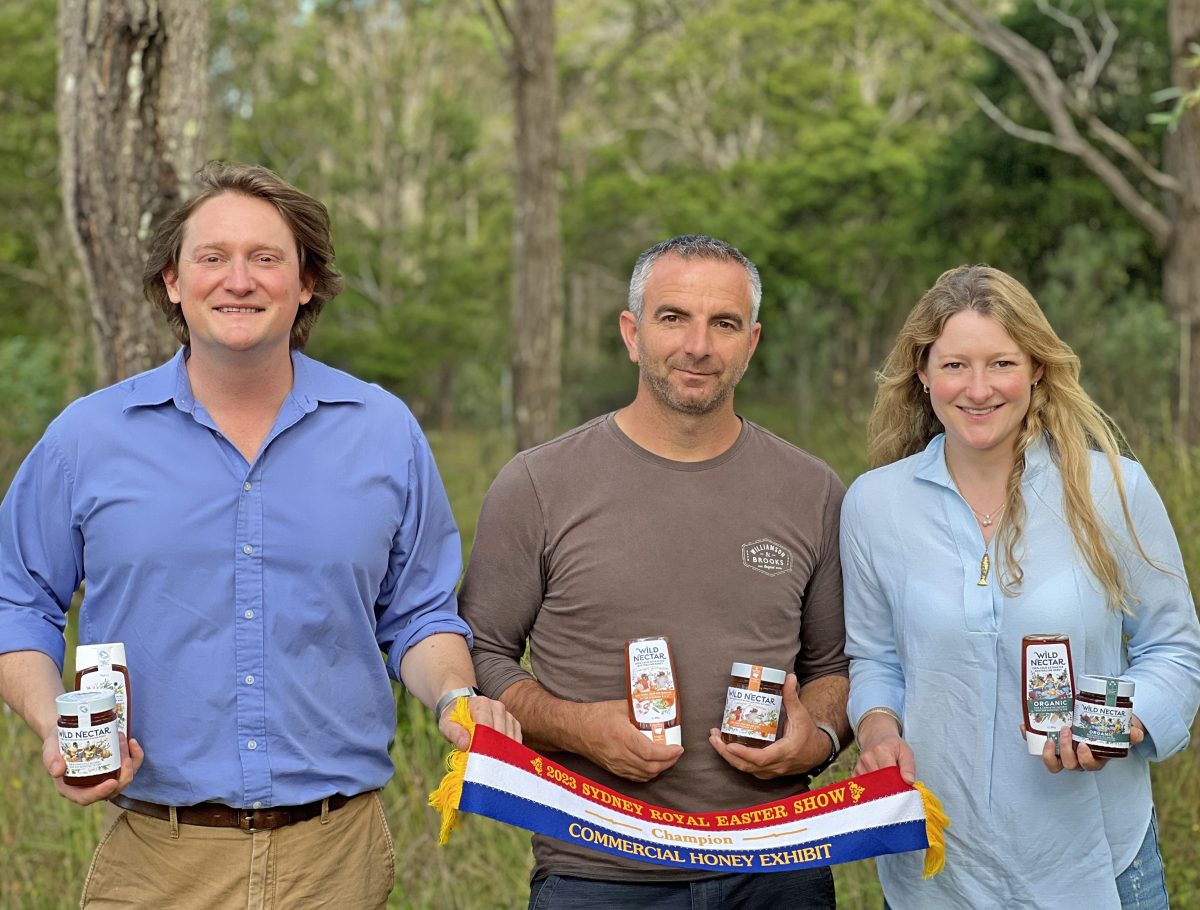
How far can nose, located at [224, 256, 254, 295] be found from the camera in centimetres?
329

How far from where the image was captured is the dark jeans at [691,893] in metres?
3.52

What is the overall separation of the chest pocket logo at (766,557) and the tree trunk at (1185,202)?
10.7 metres

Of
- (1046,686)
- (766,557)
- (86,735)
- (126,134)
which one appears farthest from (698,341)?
(126,134)

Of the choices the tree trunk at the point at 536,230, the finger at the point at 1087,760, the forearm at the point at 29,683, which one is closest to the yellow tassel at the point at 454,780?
the forearm at the point at 29,683

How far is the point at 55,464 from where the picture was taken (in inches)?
130

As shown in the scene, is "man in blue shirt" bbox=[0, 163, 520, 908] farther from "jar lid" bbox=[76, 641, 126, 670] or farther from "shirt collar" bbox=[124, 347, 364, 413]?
"jar lid" bbox=[76, 641, 126, 670]

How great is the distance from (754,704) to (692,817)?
1.08 ft

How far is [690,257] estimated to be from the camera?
12.1 ft

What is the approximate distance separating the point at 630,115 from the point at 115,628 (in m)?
42.1

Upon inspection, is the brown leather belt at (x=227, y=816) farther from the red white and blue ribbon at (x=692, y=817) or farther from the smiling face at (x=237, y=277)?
the smiling face at (x=237, y=277)

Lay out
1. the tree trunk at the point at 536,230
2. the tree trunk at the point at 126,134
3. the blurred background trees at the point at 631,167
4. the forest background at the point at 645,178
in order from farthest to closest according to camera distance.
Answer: the blurred background trees at the point at 631,167 < the forest background at the point at 645,178 < the tree trunk at the point at 536,230 < the tree trunk at the point at 126,134

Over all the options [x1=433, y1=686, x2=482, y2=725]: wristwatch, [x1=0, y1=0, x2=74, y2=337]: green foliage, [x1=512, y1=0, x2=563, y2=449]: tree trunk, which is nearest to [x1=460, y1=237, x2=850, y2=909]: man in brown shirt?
[x1=433, y1=686, x2=482, y2=725]: wristwatch

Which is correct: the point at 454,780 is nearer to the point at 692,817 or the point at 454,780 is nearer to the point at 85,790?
the point at 692,817

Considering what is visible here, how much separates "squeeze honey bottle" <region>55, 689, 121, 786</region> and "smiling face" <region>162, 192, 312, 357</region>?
0.85 metres
